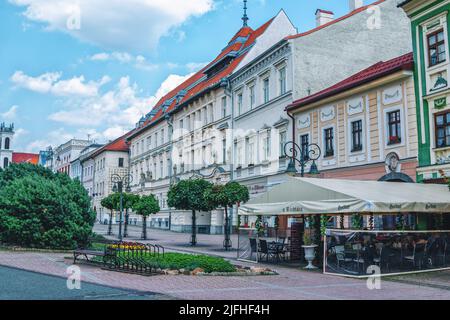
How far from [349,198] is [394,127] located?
7.91 m

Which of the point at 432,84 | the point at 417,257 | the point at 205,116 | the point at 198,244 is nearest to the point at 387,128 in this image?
the point at 432,84

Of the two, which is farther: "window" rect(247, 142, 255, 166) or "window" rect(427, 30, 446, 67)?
"window" rect(247, 142, 255, 166)

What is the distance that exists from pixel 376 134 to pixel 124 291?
14.7m

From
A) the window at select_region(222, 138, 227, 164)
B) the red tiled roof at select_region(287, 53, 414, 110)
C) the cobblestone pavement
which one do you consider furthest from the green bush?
the window at select_region(222, 138, 227, 164)

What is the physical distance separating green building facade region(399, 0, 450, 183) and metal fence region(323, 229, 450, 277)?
4.30 m

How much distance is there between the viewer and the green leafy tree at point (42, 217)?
21219 mm

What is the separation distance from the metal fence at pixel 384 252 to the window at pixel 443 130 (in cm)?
477

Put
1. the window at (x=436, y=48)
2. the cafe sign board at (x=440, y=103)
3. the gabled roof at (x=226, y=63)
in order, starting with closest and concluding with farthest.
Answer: the cafe sign board at (x=440, y=103) → the window at (x=436, y=48) → the gabled roof at (x=226, y=63)

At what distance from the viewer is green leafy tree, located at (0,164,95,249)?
69.6ft

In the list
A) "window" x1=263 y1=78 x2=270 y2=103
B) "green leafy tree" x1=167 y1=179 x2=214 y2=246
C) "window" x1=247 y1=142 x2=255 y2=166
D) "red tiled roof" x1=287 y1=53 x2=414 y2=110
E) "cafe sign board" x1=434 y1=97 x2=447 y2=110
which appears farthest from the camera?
"window" x1=247 y1=142 x2=255 y2=166

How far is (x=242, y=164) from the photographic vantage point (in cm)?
3394

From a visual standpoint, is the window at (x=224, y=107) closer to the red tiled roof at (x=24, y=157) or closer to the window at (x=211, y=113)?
the window at (x=211, y=113)

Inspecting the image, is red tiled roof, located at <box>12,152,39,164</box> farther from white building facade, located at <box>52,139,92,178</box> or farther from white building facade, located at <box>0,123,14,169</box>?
white building facade, located at <box>52,139,92,178</box>

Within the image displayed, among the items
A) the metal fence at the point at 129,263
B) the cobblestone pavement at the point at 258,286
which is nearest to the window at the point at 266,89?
the metal fence at the point at 129,263
